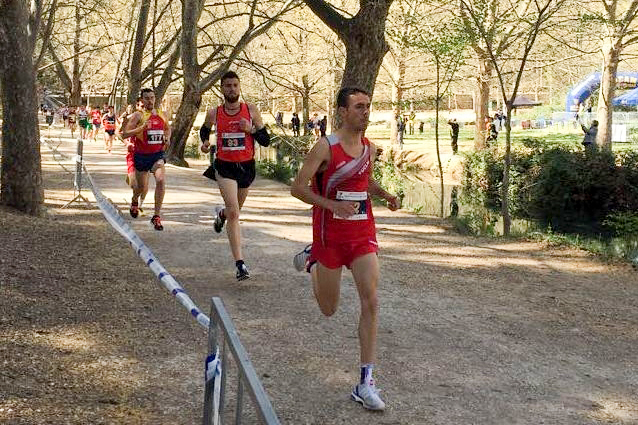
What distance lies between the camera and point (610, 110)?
2584 centimetres

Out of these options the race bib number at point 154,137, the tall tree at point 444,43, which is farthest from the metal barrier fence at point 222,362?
the tall tree at point 444,43

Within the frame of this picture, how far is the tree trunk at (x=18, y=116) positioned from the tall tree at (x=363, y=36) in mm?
5345

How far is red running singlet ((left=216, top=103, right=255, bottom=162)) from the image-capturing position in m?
8.05

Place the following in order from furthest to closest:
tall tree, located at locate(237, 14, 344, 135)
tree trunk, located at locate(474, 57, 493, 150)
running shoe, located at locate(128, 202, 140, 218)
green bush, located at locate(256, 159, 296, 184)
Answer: tall tree, located at locate(237, 14, 344, 135), tree trunk, located at locate(474, 57, 493, 150), green bush, located at locate(256, 159, 296, 184), running shoe, located at locate(128, 202, 140, 218)

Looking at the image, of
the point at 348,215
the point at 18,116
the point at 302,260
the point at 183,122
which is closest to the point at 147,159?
the point at 18,116

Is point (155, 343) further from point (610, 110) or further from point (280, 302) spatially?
point (610, 110)

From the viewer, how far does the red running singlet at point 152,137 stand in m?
11.0

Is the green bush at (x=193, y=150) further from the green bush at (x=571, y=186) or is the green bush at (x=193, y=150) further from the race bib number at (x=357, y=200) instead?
the race bib number at (x=357, y=200)

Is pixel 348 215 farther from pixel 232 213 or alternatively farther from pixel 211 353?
pixel 232 213

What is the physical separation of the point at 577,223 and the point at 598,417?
12.3 metres

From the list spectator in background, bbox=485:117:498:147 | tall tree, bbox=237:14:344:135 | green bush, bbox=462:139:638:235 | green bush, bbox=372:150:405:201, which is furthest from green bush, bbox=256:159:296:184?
tall tree, bbox=237:14:344:135

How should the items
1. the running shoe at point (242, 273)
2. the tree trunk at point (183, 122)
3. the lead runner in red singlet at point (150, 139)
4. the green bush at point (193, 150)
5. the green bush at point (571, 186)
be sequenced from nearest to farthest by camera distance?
1. the running shoe at point (242, 273)
2. the lead runner in red singlet at point (150, 139)
3. the green bush at point (571, 186)
4. the tree trunk at point (183, 122)
5. the green bush at point (193, 150)

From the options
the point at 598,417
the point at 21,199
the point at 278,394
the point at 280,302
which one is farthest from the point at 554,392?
the point at 21,199

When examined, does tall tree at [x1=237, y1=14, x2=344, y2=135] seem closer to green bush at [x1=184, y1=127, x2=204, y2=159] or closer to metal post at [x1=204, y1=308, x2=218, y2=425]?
green bush at [x1=184, y1=127, x2=204, y2=159]
